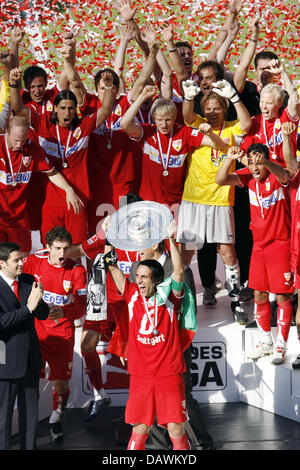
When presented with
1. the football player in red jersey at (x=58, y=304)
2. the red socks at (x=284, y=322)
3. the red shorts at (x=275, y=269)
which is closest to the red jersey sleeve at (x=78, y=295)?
the football player in red jersey at (x=58, y=304)

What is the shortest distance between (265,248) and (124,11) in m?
2.52

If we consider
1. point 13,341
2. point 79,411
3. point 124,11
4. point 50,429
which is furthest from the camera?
point 124,11

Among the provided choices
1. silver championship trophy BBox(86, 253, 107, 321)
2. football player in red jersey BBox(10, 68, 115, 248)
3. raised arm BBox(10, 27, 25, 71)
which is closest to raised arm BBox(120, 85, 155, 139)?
football player in red jersey BBox(10, 68, 115, 248)

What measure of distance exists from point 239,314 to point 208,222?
84 cm

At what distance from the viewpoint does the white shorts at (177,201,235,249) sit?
744 centimetres

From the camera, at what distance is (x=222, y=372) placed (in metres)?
7.45

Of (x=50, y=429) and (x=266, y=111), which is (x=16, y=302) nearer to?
(x=50, y=429)

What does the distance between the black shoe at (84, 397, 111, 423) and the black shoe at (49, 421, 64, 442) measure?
1.18 feet

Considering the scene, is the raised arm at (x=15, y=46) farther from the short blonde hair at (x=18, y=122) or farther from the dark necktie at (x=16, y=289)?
the dark necktie at (x=16, y=289)

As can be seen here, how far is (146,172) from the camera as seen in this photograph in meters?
Result: 7.48

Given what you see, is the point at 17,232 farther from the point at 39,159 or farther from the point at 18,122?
the point at 18,122

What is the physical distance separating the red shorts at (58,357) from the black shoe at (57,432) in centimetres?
35

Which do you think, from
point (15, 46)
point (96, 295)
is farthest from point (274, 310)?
point (15, 46)

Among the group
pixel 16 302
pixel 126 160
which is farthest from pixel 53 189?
pixel 16 302
